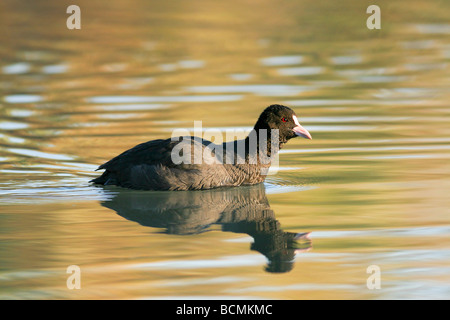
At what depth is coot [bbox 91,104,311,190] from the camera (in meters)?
9.77

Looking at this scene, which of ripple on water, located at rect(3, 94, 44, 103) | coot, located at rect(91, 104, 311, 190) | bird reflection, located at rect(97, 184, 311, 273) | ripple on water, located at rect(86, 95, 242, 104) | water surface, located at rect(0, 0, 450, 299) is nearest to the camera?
water surface, located at rect(0, 0, 450, 299)

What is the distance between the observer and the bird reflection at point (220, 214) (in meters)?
7.61

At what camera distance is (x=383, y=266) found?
695 cm

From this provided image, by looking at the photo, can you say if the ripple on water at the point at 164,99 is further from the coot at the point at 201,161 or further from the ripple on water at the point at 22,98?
the coot at the point at 201,161

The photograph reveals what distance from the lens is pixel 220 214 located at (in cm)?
888

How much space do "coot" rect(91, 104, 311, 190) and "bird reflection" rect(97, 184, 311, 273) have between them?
12 centimetres

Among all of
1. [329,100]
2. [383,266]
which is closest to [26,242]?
[383,266]

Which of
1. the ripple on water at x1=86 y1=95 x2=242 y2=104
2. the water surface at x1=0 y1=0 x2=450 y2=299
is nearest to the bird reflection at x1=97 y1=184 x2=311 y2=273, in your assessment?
the water surface at x1=0 y1=0 x2=450 y2=299

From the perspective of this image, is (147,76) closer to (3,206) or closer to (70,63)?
(70,63)

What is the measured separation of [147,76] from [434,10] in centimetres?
1292

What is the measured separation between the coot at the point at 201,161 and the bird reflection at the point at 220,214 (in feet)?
0.39

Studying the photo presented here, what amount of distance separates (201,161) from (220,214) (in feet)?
3.45

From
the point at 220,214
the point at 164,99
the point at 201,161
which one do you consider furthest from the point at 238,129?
the point at 220,214

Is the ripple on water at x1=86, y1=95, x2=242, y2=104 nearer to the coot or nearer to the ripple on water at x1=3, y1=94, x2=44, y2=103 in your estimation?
the ripple on water at x1=3, y1=94, x2=44, y2=103
